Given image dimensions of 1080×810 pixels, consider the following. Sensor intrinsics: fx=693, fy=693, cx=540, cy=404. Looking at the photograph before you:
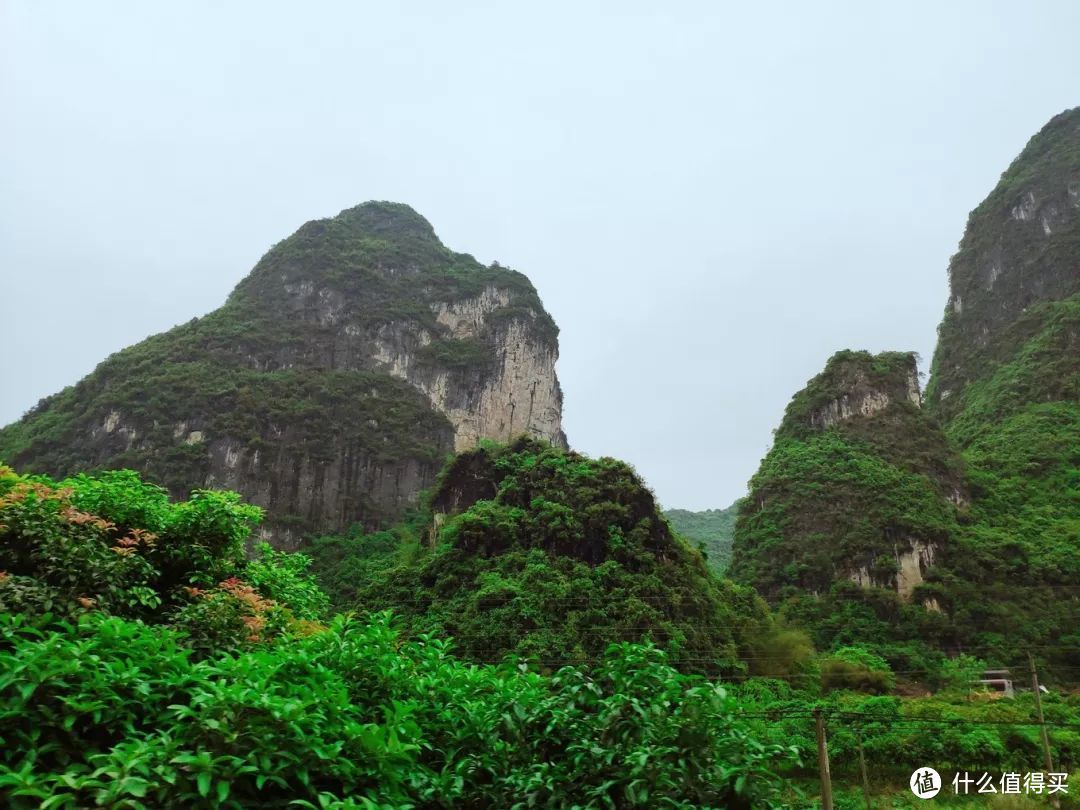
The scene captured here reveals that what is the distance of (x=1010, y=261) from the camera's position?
67750mm

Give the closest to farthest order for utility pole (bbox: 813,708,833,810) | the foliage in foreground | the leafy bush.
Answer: the foliage in foreground, utility pole (bbox: 813,708,833,810), the leafy bush

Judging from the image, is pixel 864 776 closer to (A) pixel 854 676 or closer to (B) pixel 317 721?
(A) pixel 854 676

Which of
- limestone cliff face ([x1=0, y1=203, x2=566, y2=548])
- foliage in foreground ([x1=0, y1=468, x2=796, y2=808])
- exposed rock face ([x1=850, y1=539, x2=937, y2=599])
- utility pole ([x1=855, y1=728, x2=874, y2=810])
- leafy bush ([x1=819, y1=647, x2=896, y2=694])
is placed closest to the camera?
foliage in foreground ([x1=0, y1=468, x2=796, y2=808])

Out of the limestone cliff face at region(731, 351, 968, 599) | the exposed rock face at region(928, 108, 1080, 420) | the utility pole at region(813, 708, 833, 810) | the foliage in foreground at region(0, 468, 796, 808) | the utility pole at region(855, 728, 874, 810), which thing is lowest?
the utility pole at region(855, 728, 874, 810)

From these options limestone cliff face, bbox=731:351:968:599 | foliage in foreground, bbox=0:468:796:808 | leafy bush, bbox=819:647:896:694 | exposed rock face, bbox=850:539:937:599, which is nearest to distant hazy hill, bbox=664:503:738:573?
limestone cliff face, bbox=731:351:968:599

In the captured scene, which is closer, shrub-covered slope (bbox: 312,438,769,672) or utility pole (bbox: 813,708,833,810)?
utility pole (bbox: 813,708,833,810)

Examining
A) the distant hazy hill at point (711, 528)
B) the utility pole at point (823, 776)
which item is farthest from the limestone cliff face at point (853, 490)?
the utility pole at point (823, 776)

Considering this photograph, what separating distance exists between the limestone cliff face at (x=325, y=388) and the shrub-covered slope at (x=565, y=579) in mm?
18063

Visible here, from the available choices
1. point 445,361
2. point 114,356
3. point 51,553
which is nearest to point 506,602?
point 51,553

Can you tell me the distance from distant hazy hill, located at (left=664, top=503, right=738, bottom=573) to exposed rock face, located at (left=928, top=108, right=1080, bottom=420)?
83.5ft

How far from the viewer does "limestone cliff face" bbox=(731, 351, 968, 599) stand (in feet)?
130

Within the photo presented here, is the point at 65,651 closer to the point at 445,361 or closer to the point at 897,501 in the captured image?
the point at 897,501

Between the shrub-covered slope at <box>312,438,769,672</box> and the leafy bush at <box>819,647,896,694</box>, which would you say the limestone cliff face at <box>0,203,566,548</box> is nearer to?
the shrub-covered slope at <box>312,438,769,672</box>

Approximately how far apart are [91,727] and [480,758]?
5.48 ft
